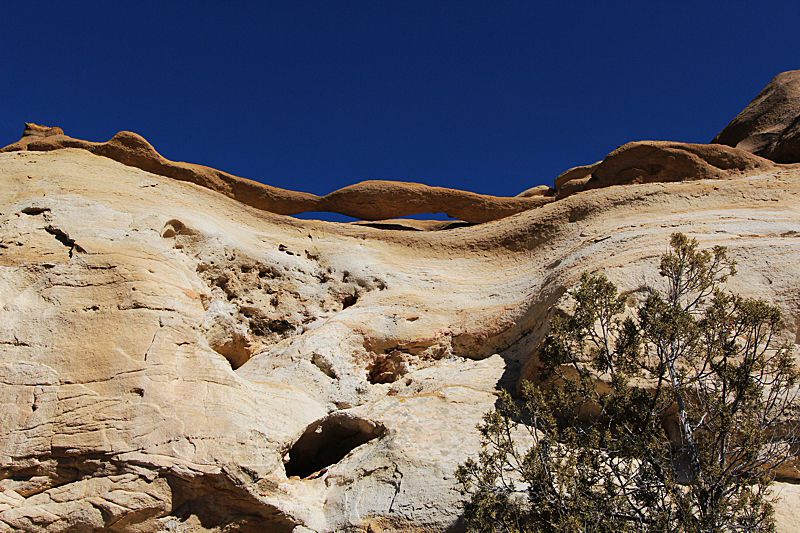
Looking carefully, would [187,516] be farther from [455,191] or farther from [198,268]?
[455,191]

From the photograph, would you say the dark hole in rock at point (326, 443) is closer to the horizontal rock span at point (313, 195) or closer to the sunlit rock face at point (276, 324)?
the sunlit rock face at point (276, 324)

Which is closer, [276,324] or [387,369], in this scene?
[387,369]

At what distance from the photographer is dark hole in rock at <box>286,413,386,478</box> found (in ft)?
27.6

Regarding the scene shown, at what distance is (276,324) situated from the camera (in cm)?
1066

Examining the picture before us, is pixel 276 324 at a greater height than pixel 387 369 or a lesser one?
greater

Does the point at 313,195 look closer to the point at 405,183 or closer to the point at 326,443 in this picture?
the point at 405,183

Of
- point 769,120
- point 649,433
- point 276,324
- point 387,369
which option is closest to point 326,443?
point 387,369

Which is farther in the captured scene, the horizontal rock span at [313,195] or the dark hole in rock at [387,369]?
the horizontal rock span at [313,195]

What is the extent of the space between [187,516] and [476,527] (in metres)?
3.08

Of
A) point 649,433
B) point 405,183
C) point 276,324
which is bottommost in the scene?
point 649,433

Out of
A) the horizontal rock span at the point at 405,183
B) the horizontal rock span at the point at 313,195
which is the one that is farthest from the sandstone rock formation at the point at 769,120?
the horizontal rock span at the point at 313,195

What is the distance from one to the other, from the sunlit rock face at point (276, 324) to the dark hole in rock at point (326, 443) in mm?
30

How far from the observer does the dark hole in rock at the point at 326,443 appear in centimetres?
842

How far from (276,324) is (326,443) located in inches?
103
